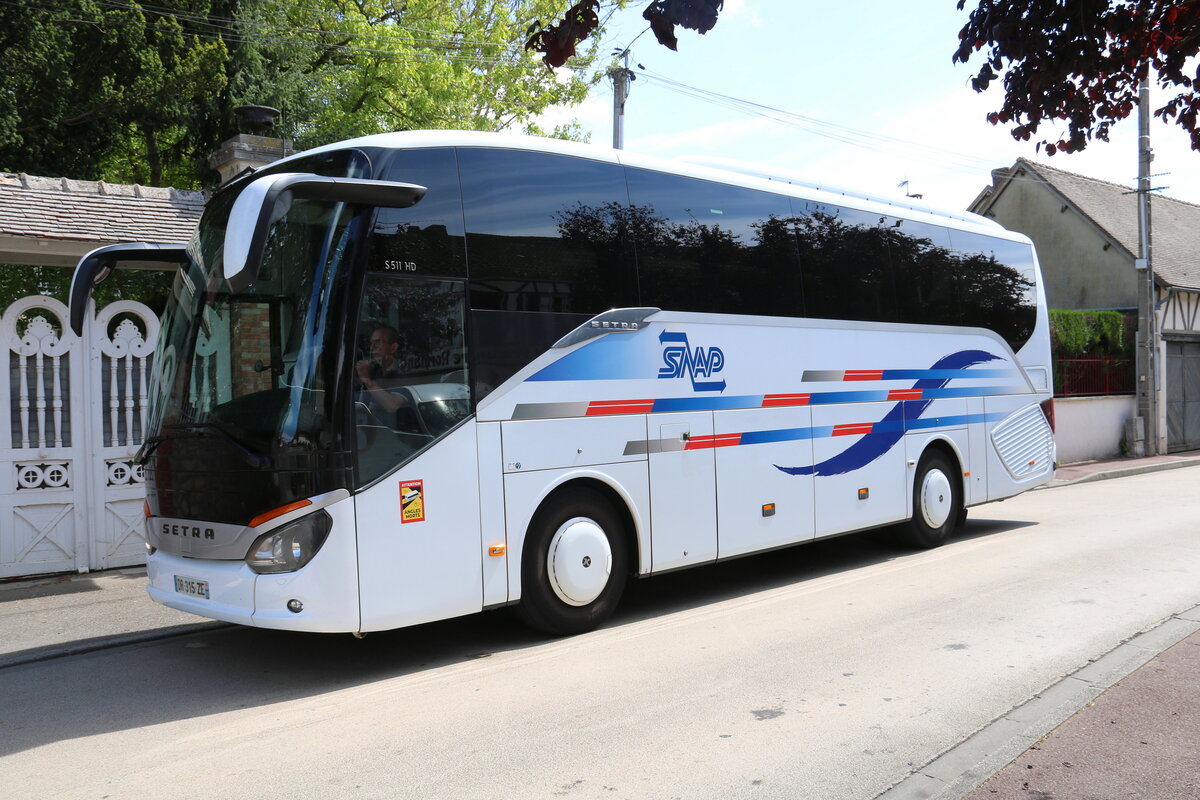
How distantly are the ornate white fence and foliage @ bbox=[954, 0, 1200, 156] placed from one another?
29.3 ft

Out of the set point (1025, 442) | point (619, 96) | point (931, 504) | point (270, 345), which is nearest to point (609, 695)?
point (270, 345)

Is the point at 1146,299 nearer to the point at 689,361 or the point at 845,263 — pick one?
the point at 845,263

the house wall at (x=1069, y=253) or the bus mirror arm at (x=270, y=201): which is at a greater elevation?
the house wall at (x=1069, y=253)

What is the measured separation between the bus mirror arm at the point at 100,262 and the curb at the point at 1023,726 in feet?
19.3

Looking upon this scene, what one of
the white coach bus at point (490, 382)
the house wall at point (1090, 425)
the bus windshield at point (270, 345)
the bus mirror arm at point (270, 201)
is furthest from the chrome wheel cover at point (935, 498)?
the house wall at point (1090, 425)

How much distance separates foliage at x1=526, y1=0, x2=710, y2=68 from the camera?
3.22 meters

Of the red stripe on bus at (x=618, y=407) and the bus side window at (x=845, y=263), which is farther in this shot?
the bus side window at (x=845, y=263)

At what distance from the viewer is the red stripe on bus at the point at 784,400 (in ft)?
29.0

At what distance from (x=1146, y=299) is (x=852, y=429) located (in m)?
18.3

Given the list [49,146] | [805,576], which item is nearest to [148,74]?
[49,146]

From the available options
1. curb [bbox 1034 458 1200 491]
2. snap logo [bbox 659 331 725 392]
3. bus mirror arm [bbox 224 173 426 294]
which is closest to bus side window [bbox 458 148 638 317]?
snap logo [bbox 659 331 725 392]

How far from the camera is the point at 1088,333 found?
2556 centimetres

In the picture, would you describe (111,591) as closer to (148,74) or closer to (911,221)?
(911,221)

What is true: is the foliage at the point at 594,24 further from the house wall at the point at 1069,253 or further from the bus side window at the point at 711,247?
the house wall at the point at 1069,253
